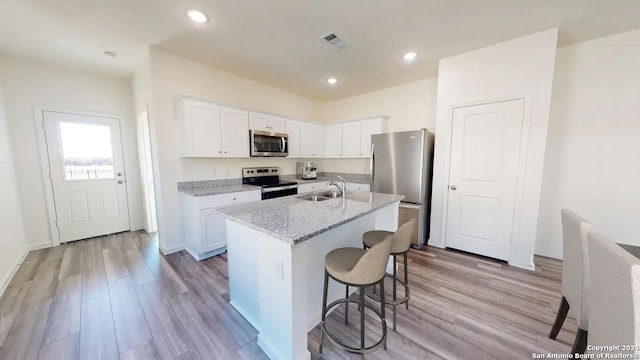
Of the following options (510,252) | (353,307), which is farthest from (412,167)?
(353,307)

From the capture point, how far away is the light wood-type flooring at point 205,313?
1.56 m

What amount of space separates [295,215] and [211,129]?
2.26 metres

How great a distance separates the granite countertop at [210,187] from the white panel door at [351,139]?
206cm

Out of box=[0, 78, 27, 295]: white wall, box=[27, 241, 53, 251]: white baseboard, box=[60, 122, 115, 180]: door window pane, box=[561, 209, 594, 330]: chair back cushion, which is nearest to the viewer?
box=[561, 209, 594, 330]: chair back cushion

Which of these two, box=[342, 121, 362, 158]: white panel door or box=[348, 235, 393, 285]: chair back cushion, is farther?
box=[342, 121, 362, 158]: white panel door

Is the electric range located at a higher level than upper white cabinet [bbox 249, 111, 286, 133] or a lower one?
lower

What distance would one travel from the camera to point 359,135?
14.2 feet

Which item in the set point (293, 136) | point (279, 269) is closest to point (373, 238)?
point (279, 269)

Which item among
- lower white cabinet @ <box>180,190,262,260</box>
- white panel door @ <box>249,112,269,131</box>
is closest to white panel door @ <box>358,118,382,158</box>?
white panel door @ <box>249,112,269,131</box>

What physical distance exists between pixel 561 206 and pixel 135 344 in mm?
4709

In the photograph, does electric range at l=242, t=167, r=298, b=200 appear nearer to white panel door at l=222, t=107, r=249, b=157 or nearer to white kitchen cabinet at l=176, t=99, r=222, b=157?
white panel door at l=222, t=107, r=249, b=157

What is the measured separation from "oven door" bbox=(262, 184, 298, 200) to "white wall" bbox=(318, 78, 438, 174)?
1607mm

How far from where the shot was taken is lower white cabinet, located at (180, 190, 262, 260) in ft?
9.29

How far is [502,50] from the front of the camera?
263 cm
